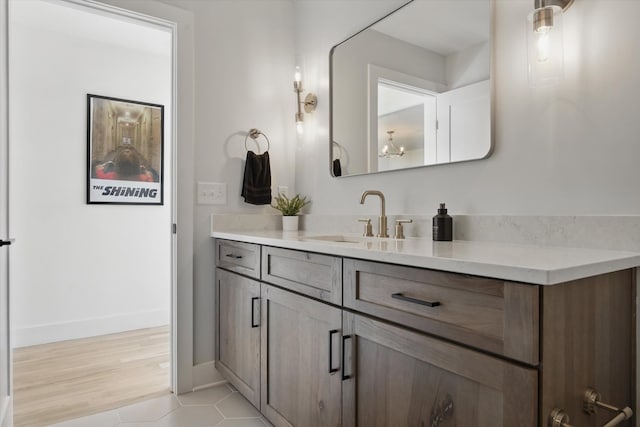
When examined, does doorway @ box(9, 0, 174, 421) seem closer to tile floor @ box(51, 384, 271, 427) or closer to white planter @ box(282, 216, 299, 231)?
tile floor @ box(51, 384, 271, 427)

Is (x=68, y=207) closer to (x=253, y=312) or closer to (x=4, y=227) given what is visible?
(x=4, y=227)

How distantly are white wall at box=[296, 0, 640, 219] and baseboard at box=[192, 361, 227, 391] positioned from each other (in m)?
1.36

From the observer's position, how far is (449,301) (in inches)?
37.5

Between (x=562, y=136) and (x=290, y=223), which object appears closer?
(x=562, y=136)

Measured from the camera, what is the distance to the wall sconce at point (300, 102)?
2391 millimetres

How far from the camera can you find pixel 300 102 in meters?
2.47

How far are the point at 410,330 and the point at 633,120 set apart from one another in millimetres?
870

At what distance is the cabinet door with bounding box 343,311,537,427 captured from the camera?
0.83 m

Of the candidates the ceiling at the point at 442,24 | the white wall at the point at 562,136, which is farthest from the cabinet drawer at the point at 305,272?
the ceiling at the point at 442,24

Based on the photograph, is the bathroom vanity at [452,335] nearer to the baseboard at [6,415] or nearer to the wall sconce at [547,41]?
the wall sconce at [547,41]

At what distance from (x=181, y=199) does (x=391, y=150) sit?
3.77ft

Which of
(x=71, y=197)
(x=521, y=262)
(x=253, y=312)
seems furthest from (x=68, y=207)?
(x=521, y=262)

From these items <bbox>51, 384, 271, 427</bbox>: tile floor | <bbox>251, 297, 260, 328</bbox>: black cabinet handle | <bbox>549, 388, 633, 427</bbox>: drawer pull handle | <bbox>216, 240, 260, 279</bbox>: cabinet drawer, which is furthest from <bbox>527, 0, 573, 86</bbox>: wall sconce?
<bbox>51, 384, 271, 427</bbox>: tile floor

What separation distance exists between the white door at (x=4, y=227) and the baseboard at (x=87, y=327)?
54.4 inches
